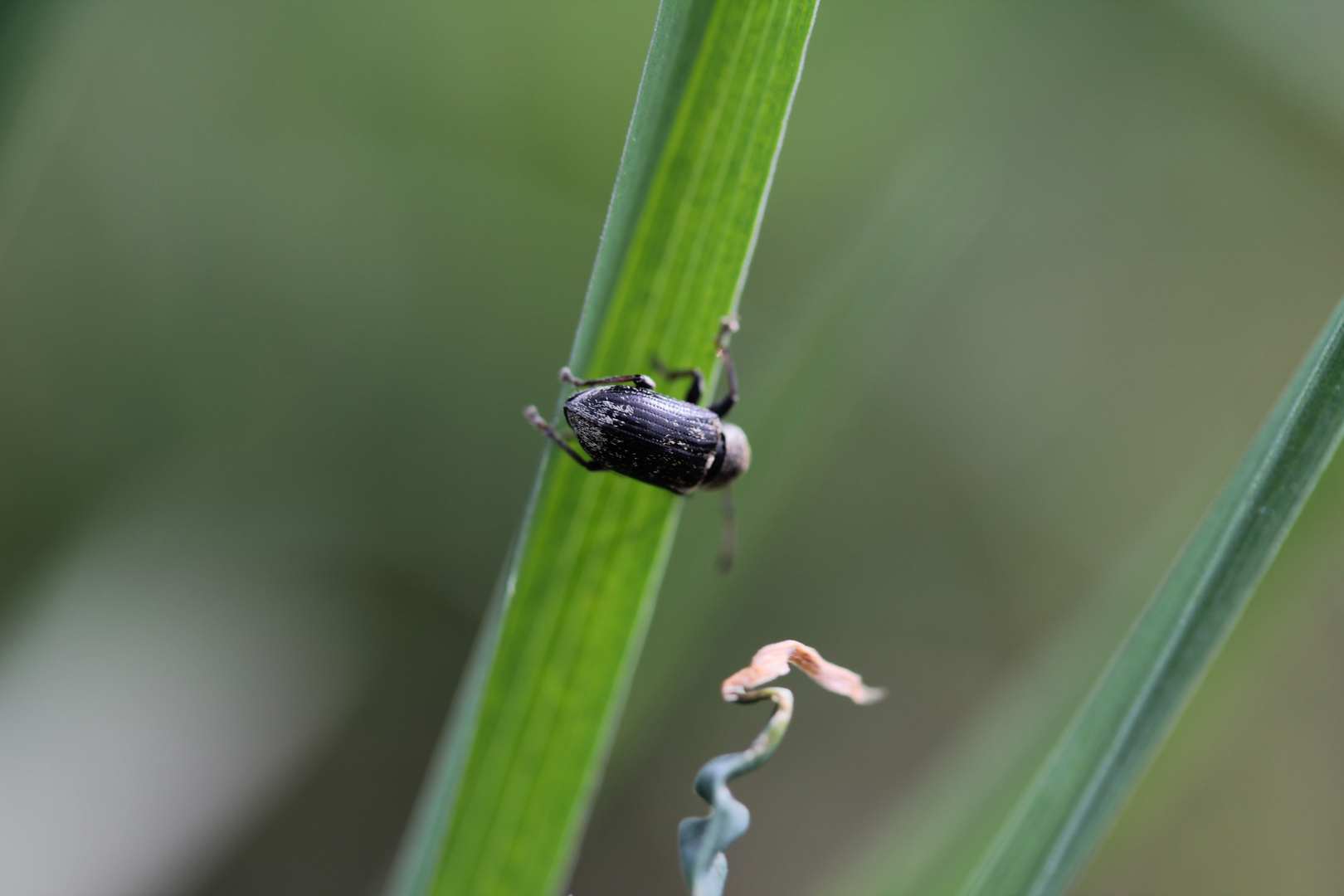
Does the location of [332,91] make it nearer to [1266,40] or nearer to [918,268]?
[918,268]

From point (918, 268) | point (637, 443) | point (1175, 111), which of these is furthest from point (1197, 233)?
point (637, 443)

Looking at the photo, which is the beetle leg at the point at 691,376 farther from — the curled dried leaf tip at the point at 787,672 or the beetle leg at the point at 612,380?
the curled dried leaf tip at the point at 787,672

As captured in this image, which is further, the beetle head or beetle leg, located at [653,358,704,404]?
the beetle head

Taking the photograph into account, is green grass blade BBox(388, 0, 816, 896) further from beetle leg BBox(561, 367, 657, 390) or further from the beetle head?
the beetle head

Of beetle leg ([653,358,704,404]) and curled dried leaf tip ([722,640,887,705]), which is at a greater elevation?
beetle leg ([653,358,704,404])

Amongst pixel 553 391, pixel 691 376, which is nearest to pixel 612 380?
pixel 691 376

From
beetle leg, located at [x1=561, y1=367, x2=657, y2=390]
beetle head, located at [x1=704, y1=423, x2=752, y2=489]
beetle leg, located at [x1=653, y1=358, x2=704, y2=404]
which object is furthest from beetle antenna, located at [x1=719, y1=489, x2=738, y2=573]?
beetle leg, located at [x1=561, y1=367, x2=657, y2=390]

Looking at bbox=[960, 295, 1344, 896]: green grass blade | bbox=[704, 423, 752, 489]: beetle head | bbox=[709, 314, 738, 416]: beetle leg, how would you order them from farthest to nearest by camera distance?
bbox=[704, 423, 752, 489]: beetle head, bbox=[709, 314, 738, 416]: beetle leg, bbox=[960, 295, 1344, 896]: green grass blade
